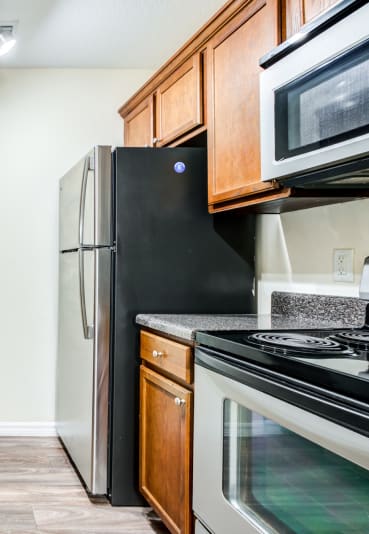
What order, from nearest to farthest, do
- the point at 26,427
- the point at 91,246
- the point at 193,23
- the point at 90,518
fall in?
the point at 90,518
the point at 91,246
the point at 193,23
the point at 26,427

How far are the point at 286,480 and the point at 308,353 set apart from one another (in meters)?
0.28

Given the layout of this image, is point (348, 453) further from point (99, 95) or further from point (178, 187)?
point (99, 95)

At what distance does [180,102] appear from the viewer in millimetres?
2656

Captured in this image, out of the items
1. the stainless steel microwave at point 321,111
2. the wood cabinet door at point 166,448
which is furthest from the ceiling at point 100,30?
the wood cabinet door at point 166,448

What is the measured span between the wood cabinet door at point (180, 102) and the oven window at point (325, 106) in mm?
805

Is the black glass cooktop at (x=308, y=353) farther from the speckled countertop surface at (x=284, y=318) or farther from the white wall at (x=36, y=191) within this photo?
the white wall at (x=36, y=191)

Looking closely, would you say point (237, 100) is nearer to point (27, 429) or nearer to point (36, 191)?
point (36, 191)

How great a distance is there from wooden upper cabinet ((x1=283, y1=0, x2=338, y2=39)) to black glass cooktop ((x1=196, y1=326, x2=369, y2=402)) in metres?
0.92

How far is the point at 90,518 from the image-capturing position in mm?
2375

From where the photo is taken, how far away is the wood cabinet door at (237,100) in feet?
6.52

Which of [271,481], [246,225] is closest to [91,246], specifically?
[246,225]

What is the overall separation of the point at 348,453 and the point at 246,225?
5.44 feet

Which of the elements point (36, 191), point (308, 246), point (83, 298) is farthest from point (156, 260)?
point (36, 191)

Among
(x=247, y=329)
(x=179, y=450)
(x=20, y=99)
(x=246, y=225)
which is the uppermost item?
(x=20, y=99)
